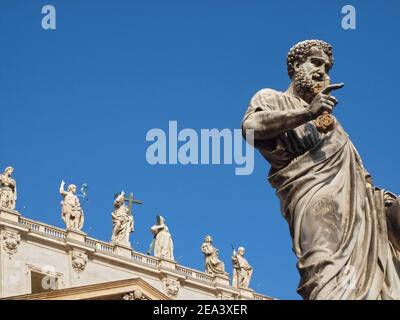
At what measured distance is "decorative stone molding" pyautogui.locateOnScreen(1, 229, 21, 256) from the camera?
4472 centimetres

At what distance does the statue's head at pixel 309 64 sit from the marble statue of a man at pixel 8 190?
1580 inches

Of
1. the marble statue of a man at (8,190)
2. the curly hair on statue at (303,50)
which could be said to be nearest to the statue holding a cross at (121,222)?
the marble statue of a man at (8,190)

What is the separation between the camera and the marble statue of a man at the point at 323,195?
217 inches

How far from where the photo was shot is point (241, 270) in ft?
175

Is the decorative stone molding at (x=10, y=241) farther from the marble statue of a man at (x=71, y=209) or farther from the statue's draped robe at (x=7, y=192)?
the marble statue of a man at (x=71, y=209)

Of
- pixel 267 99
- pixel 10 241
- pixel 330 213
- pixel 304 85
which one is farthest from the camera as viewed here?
pixel 10 241

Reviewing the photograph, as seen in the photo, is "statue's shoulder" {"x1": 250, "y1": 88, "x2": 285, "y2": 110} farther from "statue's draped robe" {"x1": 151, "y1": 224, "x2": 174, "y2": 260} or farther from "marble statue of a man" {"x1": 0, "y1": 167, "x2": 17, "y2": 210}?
"statue's draped robe" {"x1": 151, "y1": 224, "x2": 174, "y2": 260}

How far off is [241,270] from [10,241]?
12195 millimetres

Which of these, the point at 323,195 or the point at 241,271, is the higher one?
Result: the point at 241,271

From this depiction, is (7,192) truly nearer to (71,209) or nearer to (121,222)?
(71,209)

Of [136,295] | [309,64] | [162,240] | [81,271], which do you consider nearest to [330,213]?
[309,64]

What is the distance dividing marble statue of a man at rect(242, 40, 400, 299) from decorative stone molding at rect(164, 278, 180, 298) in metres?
44.1
